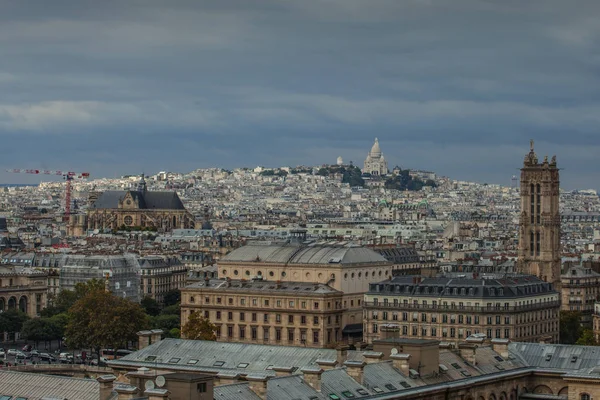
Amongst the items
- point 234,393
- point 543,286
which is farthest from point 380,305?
point 234,393

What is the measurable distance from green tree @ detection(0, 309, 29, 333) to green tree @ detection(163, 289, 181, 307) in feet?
61.4

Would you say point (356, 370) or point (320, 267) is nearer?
point (356, 370)

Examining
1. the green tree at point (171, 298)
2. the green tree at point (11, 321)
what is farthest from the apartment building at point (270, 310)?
the green tree at point (171, 298)

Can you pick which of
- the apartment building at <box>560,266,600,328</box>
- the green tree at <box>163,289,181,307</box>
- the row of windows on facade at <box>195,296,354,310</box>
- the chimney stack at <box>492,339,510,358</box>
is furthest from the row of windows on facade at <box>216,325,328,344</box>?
the chimney stack at <box>492,339,510,358</box>

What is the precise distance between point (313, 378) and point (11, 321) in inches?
2409

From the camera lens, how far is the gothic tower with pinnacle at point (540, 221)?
116 m

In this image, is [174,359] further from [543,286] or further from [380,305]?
[543,286]

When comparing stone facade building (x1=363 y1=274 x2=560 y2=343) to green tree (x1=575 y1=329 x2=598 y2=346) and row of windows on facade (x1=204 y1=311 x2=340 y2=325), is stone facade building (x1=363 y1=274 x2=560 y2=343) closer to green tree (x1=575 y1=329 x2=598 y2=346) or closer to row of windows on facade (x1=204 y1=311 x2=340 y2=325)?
green tree (x1=575 y1=329 x2=598 y2=346)

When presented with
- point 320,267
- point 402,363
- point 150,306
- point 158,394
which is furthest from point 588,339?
point 158,394

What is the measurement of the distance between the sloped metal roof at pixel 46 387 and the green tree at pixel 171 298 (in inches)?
2891

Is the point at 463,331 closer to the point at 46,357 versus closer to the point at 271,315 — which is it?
the point at 271,315

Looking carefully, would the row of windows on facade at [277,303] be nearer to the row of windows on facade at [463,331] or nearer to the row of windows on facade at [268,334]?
the row of windows on facade at [268,334]

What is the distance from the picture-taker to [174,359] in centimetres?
5919

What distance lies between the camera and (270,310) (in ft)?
309
